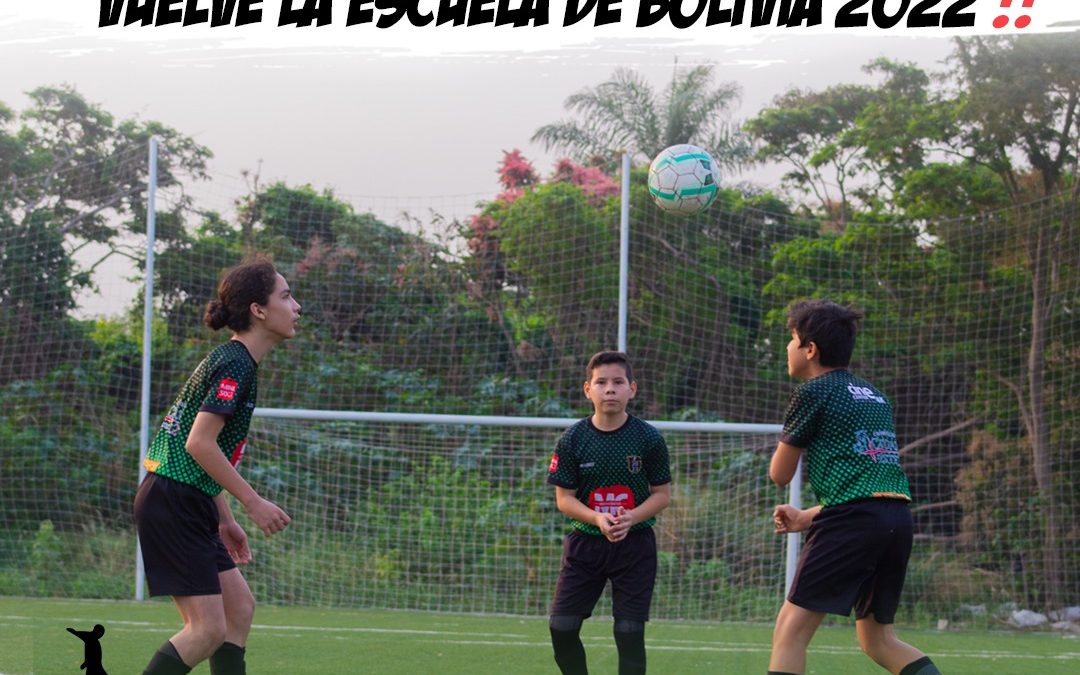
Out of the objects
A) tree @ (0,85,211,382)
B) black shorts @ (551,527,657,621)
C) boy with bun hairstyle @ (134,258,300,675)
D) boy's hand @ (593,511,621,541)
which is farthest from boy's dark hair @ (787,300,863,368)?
tree @ (0,85,211,382)

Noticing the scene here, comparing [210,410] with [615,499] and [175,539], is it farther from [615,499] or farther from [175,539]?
[615,499]

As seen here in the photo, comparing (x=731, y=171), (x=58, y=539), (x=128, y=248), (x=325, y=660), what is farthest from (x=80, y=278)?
(x=731, y=171)

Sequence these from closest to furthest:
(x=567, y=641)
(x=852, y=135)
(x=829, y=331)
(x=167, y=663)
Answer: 1. (x=167, y=663)
2. (x=829, y=331)
3. (x=567, y=641)
4. (x=852, y=135)

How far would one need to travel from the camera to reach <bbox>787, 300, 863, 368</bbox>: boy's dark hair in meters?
4.02

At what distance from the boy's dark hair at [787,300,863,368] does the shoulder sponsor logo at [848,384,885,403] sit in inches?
3.9

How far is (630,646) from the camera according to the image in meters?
4.52

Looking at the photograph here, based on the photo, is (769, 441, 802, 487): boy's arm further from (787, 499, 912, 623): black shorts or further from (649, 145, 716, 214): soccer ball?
(649, 145, 716, 214): soccer ball

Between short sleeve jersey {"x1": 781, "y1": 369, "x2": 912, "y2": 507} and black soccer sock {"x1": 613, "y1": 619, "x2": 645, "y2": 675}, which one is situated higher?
short sleeve jersey {"x1": 781, "y1": 369, "x2": 912, "y2": 507}

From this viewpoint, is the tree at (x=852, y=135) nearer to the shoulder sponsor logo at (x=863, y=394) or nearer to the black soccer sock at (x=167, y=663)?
the shoulder sponsor logo at (x=863, y=394)

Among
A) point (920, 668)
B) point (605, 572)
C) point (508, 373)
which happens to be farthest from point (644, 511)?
point (508, 373)

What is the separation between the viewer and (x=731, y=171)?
14523mm

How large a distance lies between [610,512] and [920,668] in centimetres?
135

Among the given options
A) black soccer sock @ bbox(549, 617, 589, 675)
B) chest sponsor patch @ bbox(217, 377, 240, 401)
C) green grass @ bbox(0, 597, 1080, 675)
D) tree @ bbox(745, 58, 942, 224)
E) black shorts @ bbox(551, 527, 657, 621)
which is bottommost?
green grass @ bbox(0, 597, 1080, 675)

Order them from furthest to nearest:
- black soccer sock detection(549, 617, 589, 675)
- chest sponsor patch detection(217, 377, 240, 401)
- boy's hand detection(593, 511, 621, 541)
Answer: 1. black soccer sock detection(549, 617, 589, 675)
2. boy's hand detection(593, 511, 621, 541)
3. chest sponsor patch detection(217, 377, 240, 401)
